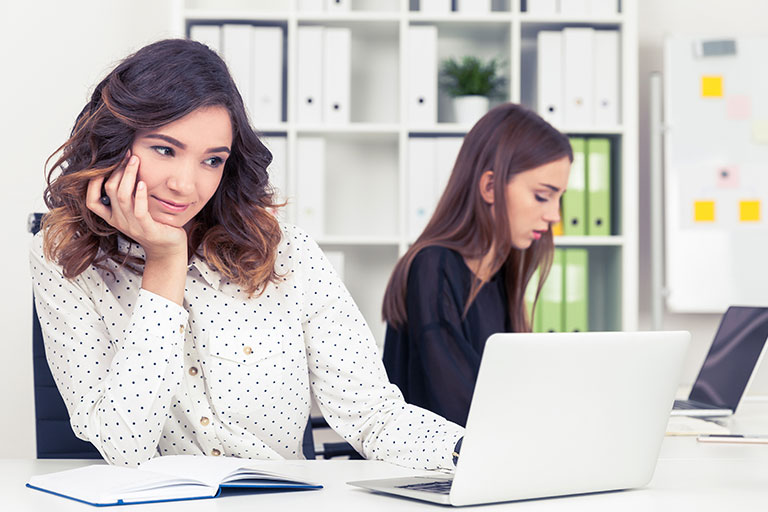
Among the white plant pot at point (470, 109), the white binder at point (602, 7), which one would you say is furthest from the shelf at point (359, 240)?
the white binder at point (602, 7)

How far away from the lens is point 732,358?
75.1 inches

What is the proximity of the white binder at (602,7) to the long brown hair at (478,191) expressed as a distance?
3.34ft

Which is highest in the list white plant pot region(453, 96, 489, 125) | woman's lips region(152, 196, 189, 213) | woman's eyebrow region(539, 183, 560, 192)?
white plant pot region(453, 96, 489, 125)

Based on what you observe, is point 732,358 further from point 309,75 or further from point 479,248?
point 309,75

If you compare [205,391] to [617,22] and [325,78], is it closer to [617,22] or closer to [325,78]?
[325,78]

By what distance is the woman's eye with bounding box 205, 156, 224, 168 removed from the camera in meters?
1.25

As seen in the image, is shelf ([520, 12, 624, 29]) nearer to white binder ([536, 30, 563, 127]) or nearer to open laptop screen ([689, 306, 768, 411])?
white binder ([536, 30, 563, 127])

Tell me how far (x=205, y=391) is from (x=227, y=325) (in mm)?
106

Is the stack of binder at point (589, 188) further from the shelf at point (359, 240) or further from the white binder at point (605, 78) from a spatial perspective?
the shelf at point (359, 240)

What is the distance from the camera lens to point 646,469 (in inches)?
39.2

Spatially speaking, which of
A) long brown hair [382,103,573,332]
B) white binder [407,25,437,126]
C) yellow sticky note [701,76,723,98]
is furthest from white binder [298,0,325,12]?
yellow sticky note [701,76,723,98]

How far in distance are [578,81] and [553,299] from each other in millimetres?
740

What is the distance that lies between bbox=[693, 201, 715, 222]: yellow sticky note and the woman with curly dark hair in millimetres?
2000

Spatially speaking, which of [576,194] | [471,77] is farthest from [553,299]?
[471,77]
